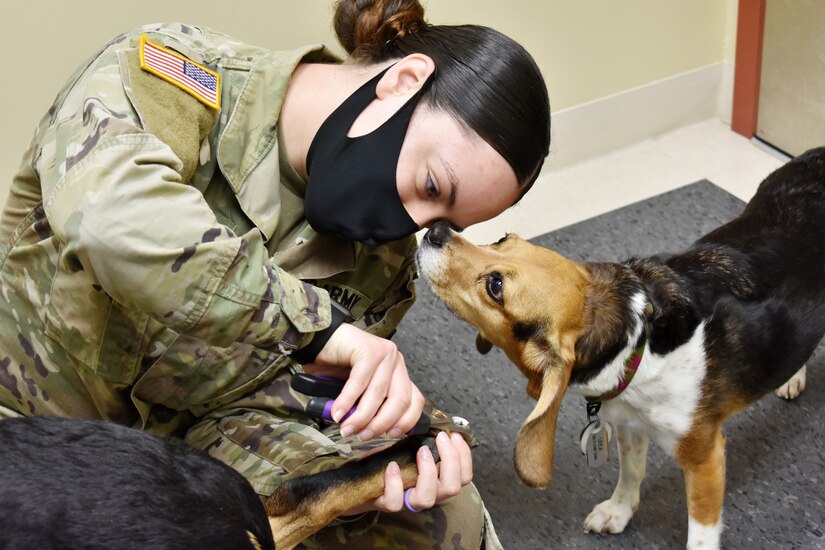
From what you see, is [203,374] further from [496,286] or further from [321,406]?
[496,286]

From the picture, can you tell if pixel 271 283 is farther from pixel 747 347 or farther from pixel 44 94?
pixel 44 94

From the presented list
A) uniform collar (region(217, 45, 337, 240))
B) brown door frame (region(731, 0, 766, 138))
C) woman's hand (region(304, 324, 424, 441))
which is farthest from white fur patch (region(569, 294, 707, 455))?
brown door frame (region(731, 0, 766, 138))

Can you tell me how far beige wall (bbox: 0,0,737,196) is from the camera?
238 cm

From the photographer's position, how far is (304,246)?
1.68 m

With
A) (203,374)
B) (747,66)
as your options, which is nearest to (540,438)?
(203,374)

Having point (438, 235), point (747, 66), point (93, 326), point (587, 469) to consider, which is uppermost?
point (93, 326)

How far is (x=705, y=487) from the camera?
6.23 feet

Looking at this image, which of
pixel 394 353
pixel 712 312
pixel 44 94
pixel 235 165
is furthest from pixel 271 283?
pixel 44 94

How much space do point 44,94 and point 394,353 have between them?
161 cm

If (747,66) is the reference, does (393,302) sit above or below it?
above

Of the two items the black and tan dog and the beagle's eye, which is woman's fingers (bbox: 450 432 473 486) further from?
the black and tan dog

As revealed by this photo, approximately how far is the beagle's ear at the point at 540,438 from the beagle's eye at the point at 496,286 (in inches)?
8.2

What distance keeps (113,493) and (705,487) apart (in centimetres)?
141

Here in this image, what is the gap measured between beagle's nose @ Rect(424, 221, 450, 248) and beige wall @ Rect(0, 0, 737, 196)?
116 centimetres
